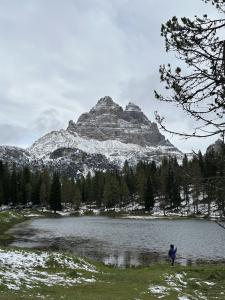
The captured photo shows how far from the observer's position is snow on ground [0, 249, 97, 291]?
82.0ft

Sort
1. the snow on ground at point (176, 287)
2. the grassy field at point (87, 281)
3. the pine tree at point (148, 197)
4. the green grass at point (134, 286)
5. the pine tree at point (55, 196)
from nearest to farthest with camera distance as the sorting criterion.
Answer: the green grass at point (134, 286)
the grassy field at point (87, 281)
the snow on ground at point (176, 287)
the pine tree at point (148, 197)
the pine tree at point (55, 196)

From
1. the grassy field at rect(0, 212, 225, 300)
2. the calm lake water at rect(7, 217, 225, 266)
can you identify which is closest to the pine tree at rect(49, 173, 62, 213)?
the calm lake water at rect(7, 217, 225, 266)

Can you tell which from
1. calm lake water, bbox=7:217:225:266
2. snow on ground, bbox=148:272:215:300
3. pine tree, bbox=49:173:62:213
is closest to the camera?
snow on ground, bbox=148:272:215:300

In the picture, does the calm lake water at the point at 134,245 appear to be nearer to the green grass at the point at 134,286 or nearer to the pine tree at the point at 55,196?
the green grass at the point at 134,286

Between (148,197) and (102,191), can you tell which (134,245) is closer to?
(148,197)

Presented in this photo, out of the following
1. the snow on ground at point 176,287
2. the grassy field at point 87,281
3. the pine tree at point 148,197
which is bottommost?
the snow on ground at point 176,287

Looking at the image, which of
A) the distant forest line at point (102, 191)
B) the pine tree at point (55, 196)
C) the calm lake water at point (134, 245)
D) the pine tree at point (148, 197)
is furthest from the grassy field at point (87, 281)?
the pine tree at point (55, 196)

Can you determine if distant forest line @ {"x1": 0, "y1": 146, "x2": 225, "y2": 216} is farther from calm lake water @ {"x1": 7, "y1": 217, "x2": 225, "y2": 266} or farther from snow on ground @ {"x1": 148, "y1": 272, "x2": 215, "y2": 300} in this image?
snow on ground @ {"x1": 148, "y1": 272, "x2": 215, "y2": 300}

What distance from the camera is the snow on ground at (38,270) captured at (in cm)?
2498

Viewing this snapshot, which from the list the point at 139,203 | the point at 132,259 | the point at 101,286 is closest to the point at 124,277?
the point at 101,286

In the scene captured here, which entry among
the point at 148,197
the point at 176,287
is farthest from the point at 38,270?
the point at 148,197

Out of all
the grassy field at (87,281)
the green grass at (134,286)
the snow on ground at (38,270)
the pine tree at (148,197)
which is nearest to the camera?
the green grass at (134,286)

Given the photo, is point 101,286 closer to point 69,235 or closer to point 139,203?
point 69,235

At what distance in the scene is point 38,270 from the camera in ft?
95.2
